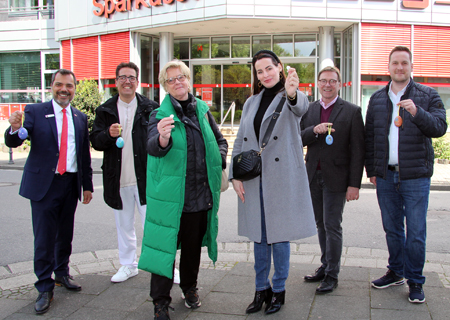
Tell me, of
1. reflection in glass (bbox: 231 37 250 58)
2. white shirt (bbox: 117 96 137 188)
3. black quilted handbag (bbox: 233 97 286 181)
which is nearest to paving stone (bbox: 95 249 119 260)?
white shirt (bbox: 117 96 137 188)

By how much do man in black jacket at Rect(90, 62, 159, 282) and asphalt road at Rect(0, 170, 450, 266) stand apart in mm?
1466

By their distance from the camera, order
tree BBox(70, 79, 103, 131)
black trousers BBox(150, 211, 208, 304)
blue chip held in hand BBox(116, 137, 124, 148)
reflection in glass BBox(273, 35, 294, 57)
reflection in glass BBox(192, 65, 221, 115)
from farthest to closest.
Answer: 1. reflection in glass BBox(192, 65, 221, 115)
2. reflection in glass BBox(273, 35, 294, 57)
3. tree BBox(70, 79, 103, 131)
4. blue chip held in hand BBox(116, 137, 124, 148)
5. black trousers BBox(150, 211, 208, 304)

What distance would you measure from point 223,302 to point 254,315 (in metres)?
0.37

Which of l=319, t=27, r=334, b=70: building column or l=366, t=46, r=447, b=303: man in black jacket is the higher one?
l=319, t=27, r=334, b=70: building column

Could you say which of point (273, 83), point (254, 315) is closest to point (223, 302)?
point (254, 315)

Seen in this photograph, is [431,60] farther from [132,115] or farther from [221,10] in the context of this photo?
[132,115]

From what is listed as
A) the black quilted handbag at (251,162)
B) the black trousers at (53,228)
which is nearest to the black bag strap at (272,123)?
the black quilted handbag at (251,162)

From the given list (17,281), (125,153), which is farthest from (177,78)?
(17,281)

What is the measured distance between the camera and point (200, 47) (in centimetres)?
2030

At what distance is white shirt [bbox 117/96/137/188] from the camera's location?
434 cm

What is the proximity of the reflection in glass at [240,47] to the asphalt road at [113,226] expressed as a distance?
461 inches

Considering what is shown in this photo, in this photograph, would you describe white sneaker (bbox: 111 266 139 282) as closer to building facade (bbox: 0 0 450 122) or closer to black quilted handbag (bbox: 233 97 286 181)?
black quilted handbag (bbox: 233 97 286 181)

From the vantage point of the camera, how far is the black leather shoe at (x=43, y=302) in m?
3.63

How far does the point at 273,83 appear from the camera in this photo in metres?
3.56
